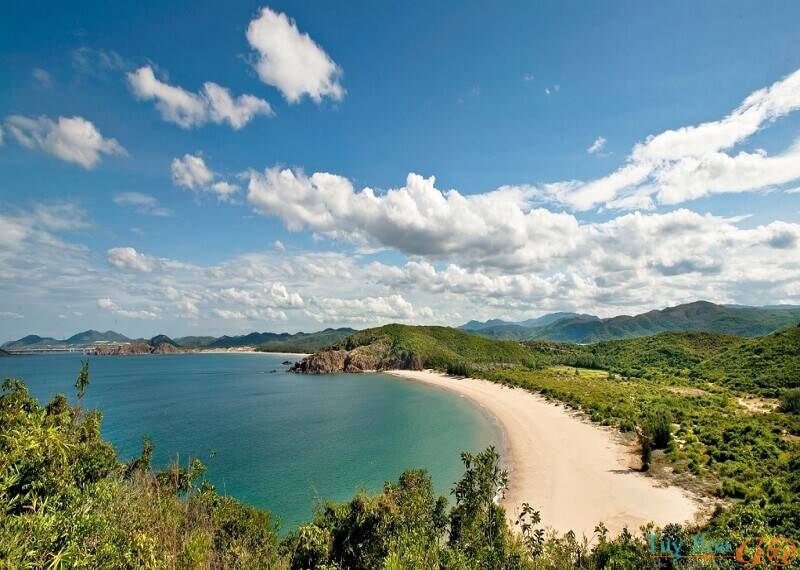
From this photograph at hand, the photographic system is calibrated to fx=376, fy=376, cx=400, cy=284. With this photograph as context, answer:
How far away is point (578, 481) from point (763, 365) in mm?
64908

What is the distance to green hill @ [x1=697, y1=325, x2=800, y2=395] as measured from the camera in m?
61.0

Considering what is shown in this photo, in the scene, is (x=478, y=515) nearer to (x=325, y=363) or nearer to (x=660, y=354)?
(x=660, y=354)

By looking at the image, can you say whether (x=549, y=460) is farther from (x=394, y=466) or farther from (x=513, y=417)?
(x=513, y=417)

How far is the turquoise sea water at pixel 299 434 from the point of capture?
114ft

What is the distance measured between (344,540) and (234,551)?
13.8 feet

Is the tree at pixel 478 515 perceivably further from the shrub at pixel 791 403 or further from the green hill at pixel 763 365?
the green hill at pixel 763 365

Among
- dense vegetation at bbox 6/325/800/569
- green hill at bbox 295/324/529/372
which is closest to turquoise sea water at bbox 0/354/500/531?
dense vegetation at bbox 6/325/800/569

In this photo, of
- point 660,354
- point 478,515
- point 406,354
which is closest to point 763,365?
point 660,354

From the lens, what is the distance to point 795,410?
44750 millimetres

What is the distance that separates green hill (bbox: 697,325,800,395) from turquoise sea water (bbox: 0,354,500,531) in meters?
46.6

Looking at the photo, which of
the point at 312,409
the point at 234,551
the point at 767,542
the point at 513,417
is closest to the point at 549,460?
the point at 513,417

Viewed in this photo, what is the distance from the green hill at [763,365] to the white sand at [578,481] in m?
34.8

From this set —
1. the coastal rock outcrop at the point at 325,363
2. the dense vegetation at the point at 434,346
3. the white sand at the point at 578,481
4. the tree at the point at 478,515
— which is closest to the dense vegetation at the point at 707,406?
the dense vegetation at the point at 434,346

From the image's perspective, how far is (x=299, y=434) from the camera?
177ft
